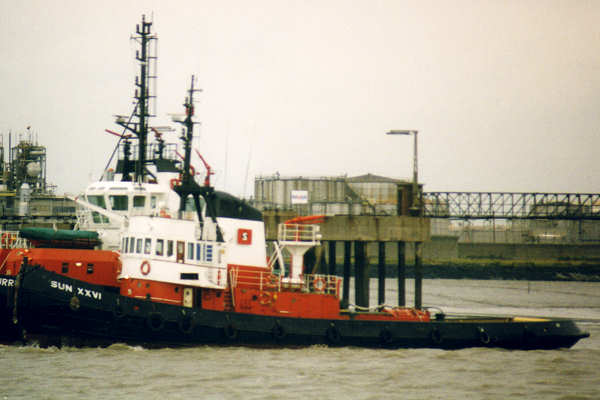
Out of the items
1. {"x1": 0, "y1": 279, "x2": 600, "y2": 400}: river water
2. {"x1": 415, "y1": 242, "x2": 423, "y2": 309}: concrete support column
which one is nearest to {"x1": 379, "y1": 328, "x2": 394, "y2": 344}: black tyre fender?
{"x1": 0, "y1": 279, "x2": 600, "y2": 400}: river water

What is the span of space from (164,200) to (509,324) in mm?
11185

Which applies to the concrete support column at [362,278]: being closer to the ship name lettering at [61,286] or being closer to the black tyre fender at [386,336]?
the black tyre fender at [386,336]

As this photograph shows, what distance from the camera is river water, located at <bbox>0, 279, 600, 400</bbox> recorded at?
52.9ft

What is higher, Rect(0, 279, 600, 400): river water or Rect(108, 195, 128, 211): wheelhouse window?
Rect(108, 195, 128, 211): wheelhouse window

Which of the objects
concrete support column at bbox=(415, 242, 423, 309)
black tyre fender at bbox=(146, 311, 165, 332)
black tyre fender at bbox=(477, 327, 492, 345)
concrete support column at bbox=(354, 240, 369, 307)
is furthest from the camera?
concrete support column at bbox=(354, 240, 369, 307)

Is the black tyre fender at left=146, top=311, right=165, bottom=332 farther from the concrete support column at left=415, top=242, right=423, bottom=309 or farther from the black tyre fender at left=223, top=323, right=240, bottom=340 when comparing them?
the concrete support column at left=415, top=242, right=423, bottom=309

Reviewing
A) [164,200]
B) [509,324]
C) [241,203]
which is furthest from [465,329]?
[164,200]

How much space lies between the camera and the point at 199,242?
2077cm

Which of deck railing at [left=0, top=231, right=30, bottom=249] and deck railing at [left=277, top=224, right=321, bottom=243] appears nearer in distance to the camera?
deck railing at [left=0, top=231, right=30, bottom=249]

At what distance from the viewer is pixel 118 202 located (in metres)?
21.5

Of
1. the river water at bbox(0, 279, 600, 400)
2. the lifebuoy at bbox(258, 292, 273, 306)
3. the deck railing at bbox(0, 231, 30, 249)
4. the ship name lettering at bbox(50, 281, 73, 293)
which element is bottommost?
the river water at bbox(0, 279, 600, 400)

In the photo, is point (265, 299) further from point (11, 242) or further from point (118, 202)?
point (11, 242)

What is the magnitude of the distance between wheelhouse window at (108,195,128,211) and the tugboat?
0.48 meters

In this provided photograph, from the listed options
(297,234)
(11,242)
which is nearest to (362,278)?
(297,234)
